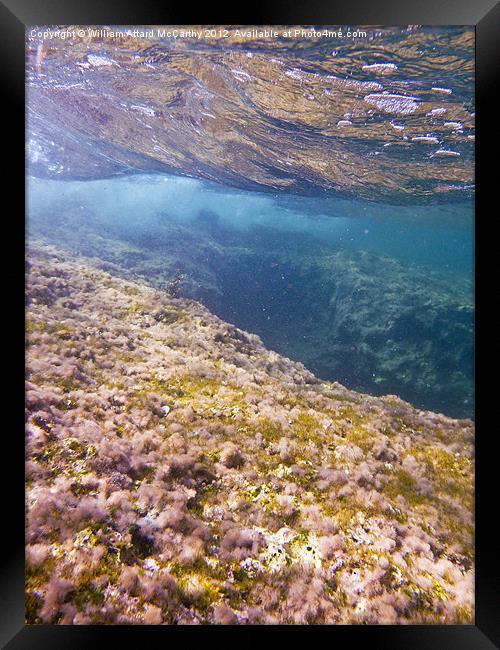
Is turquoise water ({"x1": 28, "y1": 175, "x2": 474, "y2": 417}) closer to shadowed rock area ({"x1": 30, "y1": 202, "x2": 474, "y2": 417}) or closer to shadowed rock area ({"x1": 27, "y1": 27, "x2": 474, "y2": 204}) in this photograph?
shadowed rock area ({"x1": 30, "y1": 202, "x2": 474, "y2": 417})

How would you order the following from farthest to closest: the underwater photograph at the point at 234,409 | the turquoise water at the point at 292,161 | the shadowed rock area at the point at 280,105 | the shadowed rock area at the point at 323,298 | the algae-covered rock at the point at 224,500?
the shadowed rock area at the point at 323,298
the turquoise water at the point at 292,161
the shadowed rock area at the point at 280,105
the underwater photograph at the point at 234,409
the algae-covered rock at the point at 224,500

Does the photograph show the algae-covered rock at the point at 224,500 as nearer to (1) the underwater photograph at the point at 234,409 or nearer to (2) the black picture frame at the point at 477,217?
(1) the underwater photograph at the point at 234,409

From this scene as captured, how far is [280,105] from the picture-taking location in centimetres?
887

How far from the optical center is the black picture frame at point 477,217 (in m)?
3.25

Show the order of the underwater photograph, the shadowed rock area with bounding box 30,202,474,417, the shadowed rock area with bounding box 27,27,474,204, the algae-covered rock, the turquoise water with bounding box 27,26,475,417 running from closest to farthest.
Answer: the algae-covered rock
the underwater photograph
the shadowed rock area with bounding box 27,27,474,204
the turquoise water with bounding box 27,26,475,417
the shadowed rock area with bounding box 30,202,474,417

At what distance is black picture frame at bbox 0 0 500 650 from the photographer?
3.25 m

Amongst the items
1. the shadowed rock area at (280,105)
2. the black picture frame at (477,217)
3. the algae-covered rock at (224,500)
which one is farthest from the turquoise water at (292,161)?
the algae-covered rock at (224,500)

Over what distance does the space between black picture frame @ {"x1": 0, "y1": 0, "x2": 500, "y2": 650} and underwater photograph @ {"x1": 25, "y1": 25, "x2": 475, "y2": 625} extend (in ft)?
0.53

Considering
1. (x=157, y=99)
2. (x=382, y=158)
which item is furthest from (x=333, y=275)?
(x=157, y=99)

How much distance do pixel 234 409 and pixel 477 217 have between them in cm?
464

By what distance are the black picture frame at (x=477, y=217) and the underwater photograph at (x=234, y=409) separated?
16 cm

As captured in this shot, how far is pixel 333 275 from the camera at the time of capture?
2033cm

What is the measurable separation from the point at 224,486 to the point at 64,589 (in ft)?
6.39

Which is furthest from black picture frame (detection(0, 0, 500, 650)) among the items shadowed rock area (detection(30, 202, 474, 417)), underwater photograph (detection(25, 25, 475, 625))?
shadowed rock area (detection(30, 202, 474, 417))
